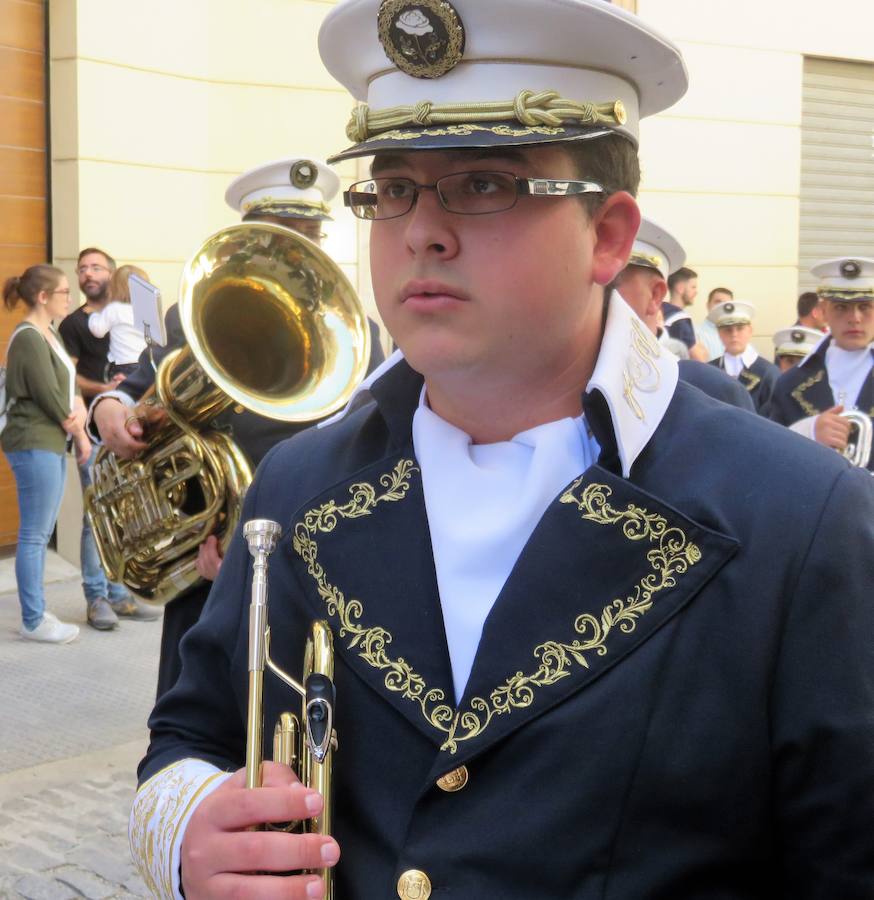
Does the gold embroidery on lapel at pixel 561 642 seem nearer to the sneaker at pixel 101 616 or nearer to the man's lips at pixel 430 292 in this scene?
the man's lips at pixel 430 292

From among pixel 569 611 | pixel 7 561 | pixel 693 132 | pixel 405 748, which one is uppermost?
pixel 693 132

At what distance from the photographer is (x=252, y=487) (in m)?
1.88

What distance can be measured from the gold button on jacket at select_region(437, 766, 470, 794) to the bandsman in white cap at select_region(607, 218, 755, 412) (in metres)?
2.38

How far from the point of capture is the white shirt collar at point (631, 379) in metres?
1.58

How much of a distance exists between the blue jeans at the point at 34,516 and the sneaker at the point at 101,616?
0.36 metres

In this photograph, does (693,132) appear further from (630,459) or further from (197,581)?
(630,459)

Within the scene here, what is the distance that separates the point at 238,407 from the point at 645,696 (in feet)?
7.60

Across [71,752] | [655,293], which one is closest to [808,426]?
[655,293]

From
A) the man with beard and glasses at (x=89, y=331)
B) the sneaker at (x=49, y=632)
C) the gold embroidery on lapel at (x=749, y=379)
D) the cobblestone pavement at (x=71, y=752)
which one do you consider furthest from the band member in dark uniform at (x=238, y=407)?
the gold embroidery on lapel at (x=749, y=379)

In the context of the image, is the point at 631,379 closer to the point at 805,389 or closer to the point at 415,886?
the point at 415,886

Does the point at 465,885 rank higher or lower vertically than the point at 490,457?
lower

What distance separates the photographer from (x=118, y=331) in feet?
25.6

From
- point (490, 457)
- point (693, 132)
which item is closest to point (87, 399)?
point (693, 132)

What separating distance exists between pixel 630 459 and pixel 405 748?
0.43m
